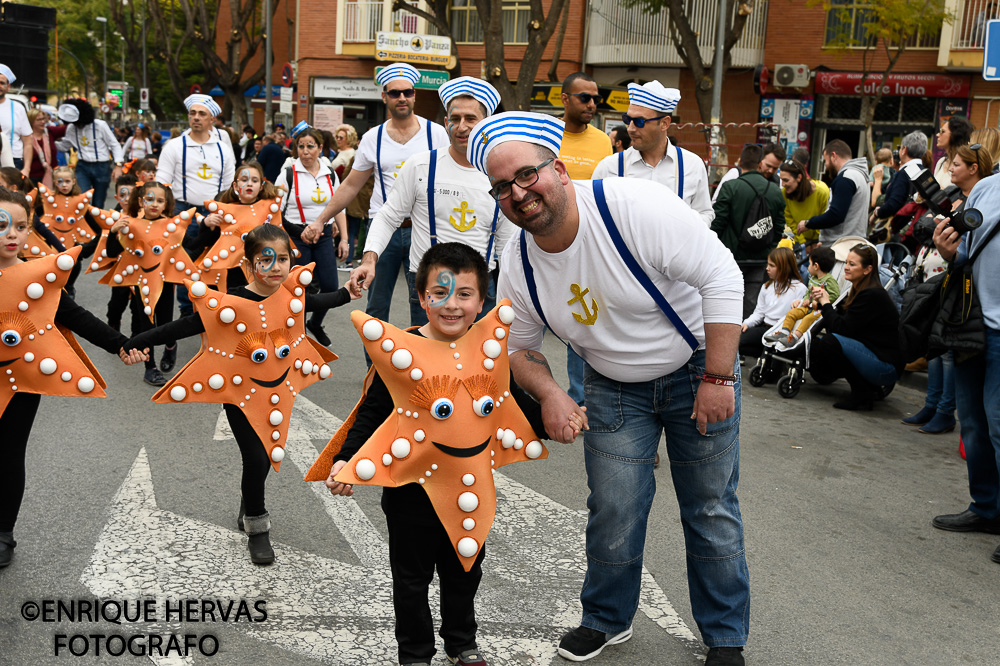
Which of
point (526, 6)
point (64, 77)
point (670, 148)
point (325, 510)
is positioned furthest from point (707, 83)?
point (64, 77)

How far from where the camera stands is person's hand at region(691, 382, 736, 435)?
334 centimetres

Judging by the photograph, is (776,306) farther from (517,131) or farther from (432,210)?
(517,131)

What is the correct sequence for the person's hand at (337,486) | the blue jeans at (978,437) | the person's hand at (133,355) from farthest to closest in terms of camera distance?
1. the blue jeans at (978,437)
2. the person's hand at (133,355)
3. the person's hand at (337,486)

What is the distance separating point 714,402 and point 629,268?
20.6 inches

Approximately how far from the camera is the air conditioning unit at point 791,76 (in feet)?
92.7

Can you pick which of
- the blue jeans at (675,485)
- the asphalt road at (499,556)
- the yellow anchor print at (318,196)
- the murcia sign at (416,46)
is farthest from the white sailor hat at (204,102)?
the murcia sign at (416,46)

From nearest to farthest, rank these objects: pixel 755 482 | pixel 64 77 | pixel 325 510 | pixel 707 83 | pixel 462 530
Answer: pixel 462 530, pixel 325 510, pixel 755 482, pixel 707 83, pixel 64 77

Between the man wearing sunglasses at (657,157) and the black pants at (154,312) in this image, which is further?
the black pants at (154,312)

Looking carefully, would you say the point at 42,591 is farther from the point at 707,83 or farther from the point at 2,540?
the point at 707,83

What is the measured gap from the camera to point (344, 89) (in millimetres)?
35500

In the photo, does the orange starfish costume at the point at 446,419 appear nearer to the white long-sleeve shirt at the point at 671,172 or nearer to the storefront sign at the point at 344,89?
the white long-sleeve shirt at the point at 671,172

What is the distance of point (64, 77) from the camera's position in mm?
79312

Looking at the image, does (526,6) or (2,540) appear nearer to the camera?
(2,540)

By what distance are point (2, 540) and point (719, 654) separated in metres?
2.96
